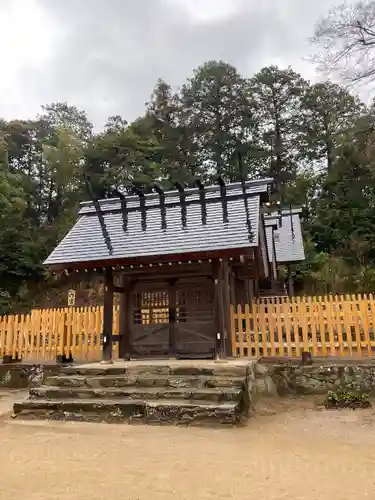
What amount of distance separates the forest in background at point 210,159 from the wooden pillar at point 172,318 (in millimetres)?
17202

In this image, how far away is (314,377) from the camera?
9.00 meters

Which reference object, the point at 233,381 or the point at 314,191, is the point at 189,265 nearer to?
the point at 233,381

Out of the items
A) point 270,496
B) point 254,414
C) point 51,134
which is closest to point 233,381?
point 254,414

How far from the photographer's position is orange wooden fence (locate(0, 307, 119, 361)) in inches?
437

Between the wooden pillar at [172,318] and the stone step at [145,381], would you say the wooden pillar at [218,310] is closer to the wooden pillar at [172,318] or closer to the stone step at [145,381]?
the wooden pillar at [172,318]

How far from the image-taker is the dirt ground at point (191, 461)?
12.1 feet

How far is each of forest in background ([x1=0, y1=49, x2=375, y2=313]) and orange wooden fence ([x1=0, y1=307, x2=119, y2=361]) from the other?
47.9 ft

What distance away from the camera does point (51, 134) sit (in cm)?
3903

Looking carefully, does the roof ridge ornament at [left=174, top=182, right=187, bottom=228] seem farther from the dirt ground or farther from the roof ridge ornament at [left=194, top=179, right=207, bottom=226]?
the dirt ground

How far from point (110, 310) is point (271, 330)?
3958 millimetres

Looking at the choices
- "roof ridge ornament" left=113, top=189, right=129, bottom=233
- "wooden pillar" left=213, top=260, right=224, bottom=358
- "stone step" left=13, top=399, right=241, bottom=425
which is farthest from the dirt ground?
"roof ridge ornament" left=113, top=189, right=129, bottom=233

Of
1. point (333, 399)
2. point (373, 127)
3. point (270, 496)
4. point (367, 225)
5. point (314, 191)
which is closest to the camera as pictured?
point (270, 496)

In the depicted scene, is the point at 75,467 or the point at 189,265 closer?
the point at 75,467

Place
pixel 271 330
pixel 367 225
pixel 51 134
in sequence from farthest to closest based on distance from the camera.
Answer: pixel 51 134
pixel 367 225
pixel 271 330
